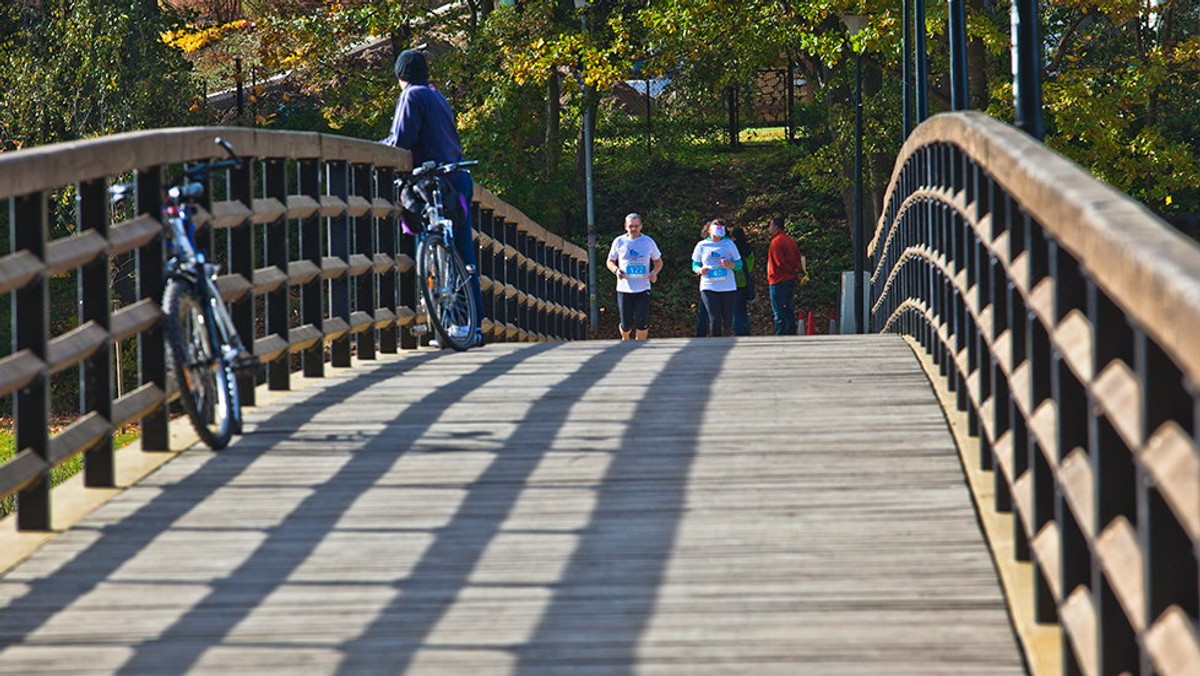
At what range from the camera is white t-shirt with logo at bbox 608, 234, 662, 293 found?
19844 millimetres

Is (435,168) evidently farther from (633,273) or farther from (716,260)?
(716,260)

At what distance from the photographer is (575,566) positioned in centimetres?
561

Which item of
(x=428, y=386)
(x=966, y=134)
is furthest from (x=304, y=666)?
(x=428, y=386)

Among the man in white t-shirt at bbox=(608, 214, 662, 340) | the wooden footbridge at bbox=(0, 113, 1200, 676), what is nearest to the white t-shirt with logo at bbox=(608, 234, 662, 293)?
the man in white t-shirt at bbox=(608, 214, 662, 340)

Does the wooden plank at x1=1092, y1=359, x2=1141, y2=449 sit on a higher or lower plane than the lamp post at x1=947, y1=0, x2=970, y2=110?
lower

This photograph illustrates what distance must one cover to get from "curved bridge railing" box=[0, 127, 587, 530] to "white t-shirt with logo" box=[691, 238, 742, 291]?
19.5 ft

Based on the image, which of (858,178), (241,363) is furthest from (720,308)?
(241,363)

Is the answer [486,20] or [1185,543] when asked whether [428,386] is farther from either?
[486,20]

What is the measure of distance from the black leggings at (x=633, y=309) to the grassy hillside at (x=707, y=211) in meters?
17.0

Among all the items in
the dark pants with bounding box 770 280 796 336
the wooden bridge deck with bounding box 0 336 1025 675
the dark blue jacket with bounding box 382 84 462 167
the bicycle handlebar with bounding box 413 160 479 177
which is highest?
the dark blue jacket with bounding box 382 84 462 167

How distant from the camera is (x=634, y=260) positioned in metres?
19.9

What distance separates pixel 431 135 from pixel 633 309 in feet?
27.6

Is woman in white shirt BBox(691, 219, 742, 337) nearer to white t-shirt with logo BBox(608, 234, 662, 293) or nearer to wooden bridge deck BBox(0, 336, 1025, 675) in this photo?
white t-shirt with logo BBox(608, 234, 662, 293)

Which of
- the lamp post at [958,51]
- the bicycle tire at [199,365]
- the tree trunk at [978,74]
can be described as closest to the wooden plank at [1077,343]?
the bicycle tire at [199,365]
